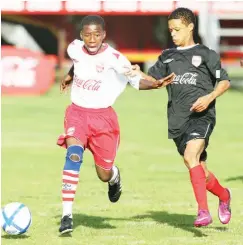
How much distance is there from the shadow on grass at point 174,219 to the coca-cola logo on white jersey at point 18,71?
723 inches

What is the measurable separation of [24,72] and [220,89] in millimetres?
20197

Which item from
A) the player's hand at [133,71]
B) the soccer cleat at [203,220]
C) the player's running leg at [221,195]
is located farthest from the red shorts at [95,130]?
the soccer cleat at [203,220]

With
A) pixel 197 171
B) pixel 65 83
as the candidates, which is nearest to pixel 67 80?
pixel 65 83

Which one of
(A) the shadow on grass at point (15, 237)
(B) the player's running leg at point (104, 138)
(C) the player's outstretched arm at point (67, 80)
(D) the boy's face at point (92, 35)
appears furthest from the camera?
(C) the player's outstretched arm at point (67, 80)

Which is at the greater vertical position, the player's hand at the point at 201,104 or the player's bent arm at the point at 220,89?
the player's bent arm at the point at 220,89

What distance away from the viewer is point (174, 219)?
9898mm

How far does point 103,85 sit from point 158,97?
20.6 m

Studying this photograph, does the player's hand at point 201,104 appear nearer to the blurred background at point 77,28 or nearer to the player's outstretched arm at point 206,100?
the player's outstretched arm at point 206,100

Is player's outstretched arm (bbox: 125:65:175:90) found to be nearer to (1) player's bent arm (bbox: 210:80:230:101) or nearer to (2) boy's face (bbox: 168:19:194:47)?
(2) boy's face (bbox: 168:19:194:47)

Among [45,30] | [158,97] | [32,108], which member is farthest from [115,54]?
[45,30]

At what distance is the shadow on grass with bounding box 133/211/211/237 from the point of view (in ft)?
30.7

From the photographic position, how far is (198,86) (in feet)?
30.4

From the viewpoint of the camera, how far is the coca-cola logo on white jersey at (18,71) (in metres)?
28.2

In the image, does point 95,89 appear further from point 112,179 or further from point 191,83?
point 112,179
